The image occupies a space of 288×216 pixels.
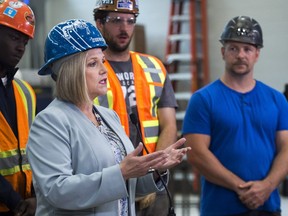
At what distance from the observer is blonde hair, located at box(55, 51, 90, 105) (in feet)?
6.63

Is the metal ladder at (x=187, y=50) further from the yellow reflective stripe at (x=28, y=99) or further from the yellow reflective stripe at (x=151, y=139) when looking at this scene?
the yellow reflective stripe at (x=28, y=99)

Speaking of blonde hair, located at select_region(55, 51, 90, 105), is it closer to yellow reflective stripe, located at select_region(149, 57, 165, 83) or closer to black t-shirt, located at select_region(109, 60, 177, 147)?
black t-shirt, located at select_region(109, 60, 177, 147)

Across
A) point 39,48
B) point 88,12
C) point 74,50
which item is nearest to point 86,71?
point 74,50

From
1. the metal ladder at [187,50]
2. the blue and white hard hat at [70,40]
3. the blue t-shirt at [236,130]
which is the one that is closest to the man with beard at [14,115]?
the blue and white hard hat at [70,40]

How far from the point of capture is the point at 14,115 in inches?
102

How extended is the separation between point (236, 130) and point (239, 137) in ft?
0.13

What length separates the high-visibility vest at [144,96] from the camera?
112 inches

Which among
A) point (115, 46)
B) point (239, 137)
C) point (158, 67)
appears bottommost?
point (239, 137)

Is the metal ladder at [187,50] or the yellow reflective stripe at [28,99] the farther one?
the metal ladder at [187,50]

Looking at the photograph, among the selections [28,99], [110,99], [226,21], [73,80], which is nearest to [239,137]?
[110,99]

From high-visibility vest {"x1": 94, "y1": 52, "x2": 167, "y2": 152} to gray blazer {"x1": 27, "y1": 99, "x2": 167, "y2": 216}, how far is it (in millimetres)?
786

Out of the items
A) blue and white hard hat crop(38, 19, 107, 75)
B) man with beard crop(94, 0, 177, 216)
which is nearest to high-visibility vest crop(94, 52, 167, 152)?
man with beard crop(94, 0, 177, 216)

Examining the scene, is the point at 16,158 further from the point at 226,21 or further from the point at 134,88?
the point at 226,21

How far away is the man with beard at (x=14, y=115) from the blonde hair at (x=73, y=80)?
0.55 m
